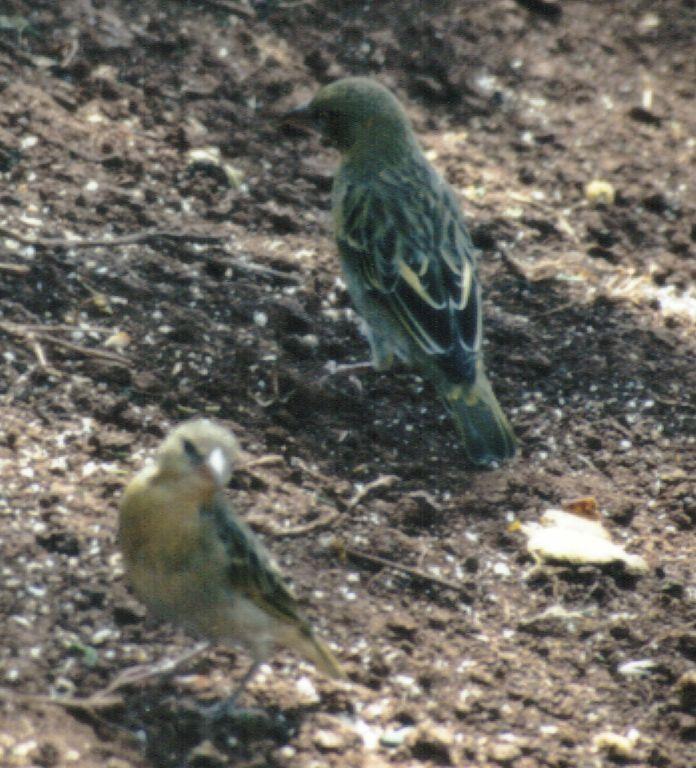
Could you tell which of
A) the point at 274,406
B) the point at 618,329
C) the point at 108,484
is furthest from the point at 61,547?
the point at 618,329

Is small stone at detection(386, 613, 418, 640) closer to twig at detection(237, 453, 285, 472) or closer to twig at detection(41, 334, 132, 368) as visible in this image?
twig at detection(237, 453, 285, 472)

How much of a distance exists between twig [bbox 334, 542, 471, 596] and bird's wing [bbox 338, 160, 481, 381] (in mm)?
928

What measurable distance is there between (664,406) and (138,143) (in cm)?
264

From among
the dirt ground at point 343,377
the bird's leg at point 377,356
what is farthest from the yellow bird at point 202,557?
the bird's leg at point 377,356

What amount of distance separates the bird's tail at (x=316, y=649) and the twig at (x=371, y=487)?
981 mm

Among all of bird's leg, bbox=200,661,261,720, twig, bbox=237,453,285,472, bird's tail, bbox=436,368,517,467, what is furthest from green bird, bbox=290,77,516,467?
bird's leg, bbox=200,661,261,720

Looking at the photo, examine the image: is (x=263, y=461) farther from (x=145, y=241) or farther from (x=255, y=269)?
(x=145, y=241)

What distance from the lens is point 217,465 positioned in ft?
12.4

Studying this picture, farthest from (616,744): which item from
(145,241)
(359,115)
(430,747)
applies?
(359,115)

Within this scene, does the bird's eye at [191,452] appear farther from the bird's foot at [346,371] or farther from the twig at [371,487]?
the bird's foot at [346,371]

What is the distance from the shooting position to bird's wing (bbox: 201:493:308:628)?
12.6 ft

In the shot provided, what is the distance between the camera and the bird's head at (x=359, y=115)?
6.26m

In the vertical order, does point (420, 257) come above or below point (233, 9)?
below

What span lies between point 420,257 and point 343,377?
630mm
